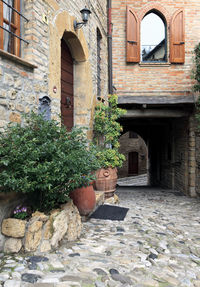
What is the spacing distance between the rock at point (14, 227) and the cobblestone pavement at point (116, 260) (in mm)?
209

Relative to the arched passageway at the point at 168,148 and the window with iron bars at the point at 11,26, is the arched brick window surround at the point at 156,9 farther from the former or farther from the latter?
the window with iron bars at the point at 11,26

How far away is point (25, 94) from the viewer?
309 centimetres

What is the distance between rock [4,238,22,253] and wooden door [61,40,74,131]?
260 centimetres

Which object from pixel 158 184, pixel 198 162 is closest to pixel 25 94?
pixel 198 162

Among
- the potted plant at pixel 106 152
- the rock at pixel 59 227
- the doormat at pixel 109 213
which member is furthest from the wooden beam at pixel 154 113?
the rock at pixel 59 227

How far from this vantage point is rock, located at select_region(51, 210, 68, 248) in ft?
8.47

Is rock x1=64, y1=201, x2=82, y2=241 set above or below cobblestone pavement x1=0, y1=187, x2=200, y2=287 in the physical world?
above

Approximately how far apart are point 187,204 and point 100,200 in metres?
2.69

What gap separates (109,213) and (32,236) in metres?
2.12

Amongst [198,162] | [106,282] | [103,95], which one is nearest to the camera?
[106,282]

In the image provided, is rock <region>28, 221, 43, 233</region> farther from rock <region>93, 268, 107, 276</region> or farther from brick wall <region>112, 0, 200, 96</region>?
brick wall <region>112, 0, 200, 96</region>

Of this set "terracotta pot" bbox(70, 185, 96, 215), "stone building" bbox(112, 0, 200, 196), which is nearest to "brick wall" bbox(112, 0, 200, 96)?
"stone building" bbox(112, 0, 200, 196)

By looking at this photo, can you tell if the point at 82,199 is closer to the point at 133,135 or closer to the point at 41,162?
the point at 41,162

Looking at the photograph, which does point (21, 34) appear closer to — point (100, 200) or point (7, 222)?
Result: point (7, 222)
